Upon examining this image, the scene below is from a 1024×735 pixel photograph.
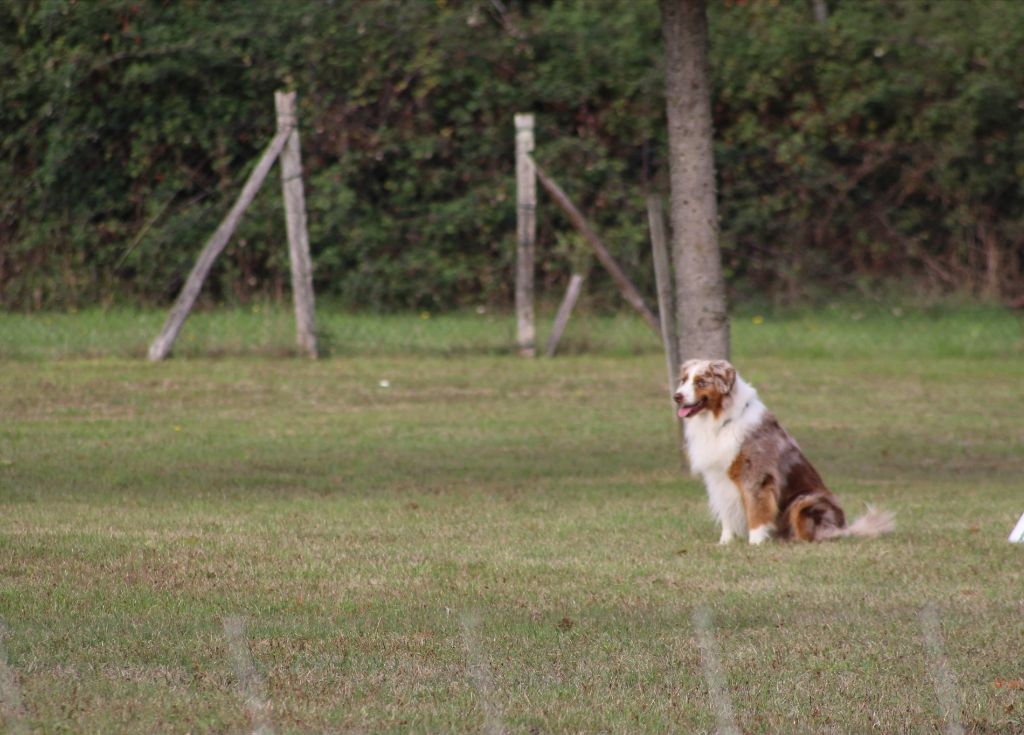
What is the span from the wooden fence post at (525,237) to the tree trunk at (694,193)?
6.59m

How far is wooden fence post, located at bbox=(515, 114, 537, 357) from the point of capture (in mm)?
18156

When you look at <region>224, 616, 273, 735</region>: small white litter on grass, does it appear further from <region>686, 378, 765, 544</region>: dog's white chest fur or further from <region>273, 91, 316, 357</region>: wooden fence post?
<region>273, 91, 316, 357</region>: wooden fence post

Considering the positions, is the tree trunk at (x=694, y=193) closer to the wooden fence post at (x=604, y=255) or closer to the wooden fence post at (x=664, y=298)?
the wooden fence post at (x=664, y=298)

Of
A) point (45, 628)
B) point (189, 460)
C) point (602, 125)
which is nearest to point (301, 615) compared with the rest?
point (45, 628)

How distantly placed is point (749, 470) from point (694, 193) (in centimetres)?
292

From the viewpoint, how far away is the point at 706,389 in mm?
9227

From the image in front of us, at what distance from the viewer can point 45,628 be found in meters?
6.20

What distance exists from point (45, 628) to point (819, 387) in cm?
1153

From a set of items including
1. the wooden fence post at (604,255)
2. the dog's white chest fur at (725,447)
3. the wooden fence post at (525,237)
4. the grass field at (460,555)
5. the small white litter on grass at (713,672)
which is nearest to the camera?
the small white litter on grass at (713,672)

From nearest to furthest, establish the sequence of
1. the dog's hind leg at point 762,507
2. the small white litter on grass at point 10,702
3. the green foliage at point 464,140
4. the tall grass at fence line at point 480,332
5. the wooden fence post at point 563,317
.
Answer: the small white litter on grass at point 10,702
the dog's hind leg at point 762,507
the tall grass at fence line at point 480,332
the wooden fence post at point 563,317
the green foliage at point 464,140

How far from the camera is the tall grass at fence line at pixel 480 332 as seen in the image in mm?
17516

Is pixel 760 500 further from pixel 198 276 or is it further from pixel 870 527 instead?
pixel 198 276

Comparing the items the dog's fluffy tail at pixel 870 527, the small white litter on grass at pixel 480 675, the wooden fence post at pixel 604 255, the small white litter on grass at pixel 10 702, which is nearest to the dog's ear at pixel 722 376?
the dog's fluffy tail at pixel 870 527

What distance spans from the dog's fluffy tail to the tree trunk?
2671 mm
